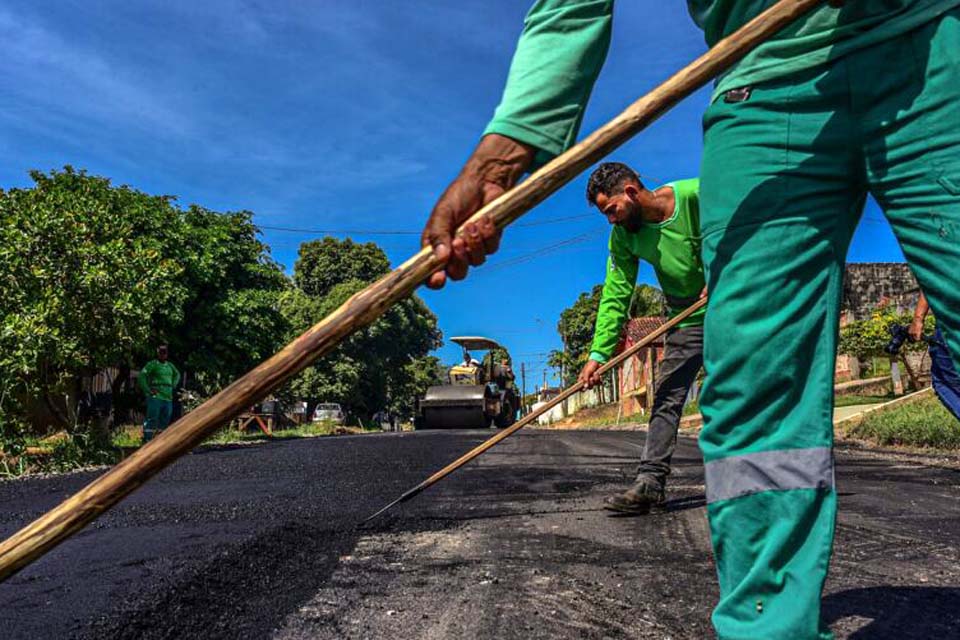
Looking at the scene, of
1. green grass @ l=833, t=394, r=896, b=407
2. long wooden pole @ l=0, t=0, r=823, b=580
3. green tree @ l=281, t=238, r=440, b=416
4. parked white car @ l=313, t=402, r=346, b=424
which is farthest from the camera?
green tree @ l=281, t=238, r=440, b=416

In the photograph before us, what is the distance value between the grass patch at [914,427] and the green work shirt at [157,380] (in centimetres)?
1003

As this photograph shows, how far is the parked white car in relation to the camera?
3338cm

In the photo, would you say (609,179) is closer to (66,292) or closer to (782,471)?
(782,471)

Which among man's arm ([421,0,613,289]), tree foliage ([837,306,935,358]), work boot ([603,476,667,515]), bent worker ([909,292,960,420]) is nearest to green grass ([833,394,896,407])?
tree foliage ([837,306,935,358])

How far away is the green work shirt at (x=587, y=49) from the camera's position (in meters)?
1.37

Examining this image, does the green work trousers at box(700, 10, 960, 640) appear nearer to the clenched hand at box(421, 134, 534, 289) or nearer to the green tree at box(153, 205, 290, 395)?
the clenched hand at box(421, 134, 534, 289)

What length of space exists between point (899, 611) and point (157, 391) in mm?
11885

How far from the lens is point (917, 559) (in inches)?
105

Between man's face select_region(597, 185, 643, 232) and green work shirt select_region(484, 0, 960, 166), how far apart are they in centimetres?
233

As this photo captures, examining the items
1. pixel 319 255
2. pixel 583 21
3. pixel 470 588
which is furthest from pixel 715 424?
pixel 319 255

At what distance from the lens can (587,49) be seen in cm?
152

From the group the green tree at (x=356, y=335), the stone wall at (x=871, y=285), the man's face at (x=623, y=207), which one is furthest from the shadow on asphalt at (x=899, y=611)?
the green tree at (x=356, y=335)

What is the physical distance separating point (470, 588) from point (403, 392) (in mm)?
40376

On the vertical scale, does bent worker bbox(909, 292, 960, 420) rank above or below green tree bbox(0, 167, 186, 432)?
below
